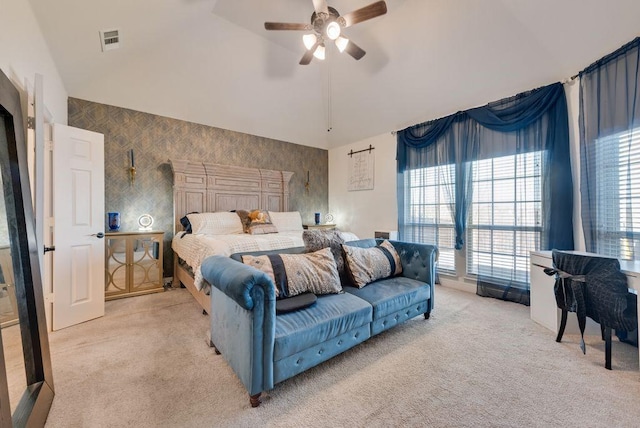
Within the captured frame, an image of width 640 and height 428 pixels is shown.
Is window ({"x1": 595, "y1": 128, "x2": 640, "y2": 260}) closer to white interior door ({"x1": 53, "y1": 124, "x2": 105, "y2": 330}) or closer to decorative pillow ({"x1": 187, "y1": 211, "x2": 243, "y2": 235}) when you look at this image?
decorative pillow ({"x1": 187, "y1": 211, "x2": 243, "y2": 235})

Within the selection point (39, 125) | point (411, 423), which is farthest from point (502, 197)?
point (39, 125)

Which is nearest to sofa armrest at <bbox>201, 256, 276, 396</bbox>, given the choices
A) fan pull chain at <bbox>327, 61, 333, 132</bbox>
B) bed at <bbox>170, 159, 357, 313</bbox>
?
bed at <bbox>170, 159, 357, 313</bbox>

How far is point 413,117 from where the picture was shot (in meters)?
4.23

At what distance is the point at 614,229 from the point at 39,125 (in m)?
5.26

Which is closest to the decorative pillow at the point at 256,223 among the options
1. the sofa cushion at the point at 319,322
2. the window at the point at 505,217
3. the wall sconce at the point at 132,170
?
the wall sconce at the point at 132,170

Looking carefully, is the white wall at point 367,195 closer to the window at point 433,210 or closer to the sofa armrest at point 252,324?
the window at point 433,210

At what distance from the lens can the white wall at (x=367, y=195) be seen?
479 cm

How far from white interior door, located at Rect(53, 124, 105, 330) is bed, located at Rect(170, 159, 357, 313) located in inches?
37.1

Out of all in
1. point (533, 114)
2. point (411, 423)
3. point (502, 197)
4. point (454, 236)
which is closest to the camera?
point (411, 423)

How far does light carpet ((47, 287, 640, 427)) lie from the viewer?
147cm

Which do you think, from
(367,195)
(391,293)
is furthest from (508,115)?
(391,293)

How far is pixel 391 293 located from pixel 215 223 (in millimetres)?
2770

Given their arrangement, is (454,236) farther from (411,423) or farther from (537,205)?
(411,423)

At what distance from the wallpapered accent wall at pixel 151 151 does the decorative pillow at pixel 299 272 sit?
2753 millimetres
